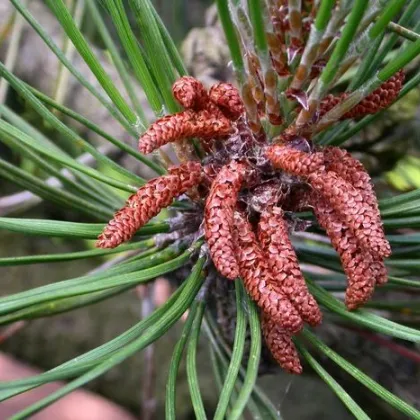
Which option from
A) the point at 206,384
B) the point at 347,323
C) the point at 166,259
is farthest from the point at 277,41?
the point at 206,384

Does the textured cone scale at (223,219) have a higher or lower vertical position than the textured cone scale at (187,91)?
lower

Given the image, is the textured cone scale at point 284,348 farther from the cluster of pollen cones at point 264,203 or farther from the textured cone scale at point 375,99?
the textured cone scale at point 375,99

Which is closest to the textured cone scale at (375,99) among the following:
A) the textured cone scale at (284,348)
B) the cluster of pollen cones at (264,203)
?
the cluster of pollen cones at (264,203)

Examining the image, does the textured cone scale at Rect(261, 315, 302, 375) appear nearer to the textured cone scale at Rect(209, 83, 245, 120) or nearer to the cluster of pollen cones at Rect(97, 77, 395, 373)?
the cluster of pollen cones at Rect(97, 77, 395, 373)

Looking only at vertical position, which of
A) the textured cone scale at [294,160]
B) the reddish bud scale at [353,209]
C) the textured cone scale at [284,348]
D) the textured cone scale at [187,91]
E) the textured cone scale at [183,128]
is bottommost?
the textured cone scale at [284,348]

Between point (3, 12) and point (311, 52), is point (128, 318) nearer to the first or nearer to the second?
point (3, 12)

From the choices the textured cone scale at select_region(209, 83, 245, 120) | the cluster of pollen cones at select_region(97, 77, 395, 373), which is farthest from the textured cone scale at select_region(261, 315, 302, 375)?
the textured cone scale at select_region(209, 83, 245, 120)
